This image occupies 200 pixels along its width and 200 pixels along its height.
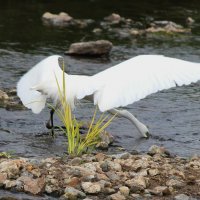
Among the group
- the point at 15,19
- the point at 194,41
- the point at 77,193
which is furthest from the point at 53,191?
the point at 15,19

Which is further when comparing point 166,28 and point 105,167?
point 166,28

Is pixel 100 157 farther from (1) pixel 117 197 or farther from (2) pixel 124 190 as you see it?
(1) pixel 117 197

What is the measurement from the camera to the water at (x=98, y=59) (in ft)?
31.3

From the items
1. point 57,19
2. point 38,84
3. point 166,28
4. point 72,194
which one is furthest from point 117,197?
point 57,19

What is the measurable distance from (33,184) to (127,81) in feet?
5.90

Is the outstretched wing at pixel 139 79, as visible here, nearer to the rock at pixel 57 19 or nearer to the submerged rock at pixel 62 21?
the submerged rock at pixel 62 21

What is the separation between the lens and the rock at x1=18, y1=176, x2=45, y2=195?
22.9 feet

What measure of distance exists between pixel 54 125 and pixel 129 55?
212 inches

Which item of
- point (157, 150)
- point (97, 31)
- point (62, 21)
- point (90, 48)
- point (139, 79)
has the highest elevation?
point (62, 21)

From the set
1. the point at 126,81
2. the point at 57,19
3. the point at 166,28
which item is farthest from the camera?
the point at 57,19

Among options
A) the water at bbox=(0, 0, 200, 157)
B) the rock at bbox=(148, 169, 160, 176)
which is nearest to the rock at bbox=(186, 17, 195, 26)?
the water at bbox=(0, 0, 200, 157)

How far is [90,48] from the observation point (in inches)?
592

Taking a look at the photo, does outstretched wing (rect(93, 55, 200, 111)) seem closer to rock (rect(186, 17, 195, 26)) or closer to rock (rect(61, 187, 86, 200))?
rock (rect(61, 187, 86, 200))

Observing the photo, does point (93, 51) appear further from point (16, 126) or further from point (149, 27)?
point (16, 126)
